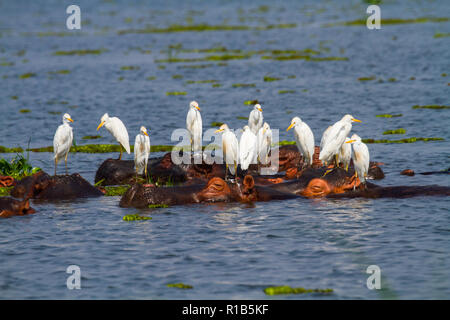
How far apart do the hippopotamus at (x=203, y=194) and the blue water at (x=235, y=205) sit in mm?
273

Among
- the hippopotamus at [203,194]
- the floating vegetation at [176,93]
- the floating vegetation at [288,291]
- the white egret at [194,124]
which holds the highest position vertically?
the floating vegetation at [176,93]

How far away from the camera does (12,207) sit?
16.4m

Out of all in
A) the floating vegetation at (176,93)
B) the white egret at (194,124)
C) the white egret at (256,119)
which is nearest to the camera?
the white egret at (194,124)

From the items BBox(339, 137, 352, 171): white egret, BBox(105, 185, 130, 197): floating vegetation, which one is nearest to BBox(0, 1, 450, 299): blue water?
BBox(105, 185, 130, 197): floating vegetation

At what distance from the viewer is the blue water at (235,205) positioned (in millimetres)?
→ 12367

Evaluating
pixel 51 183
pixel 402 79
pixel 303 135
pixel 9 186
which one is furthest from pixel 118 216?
pixel 402 79

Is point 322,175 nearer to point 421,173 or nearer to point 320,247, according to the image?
point 421,173

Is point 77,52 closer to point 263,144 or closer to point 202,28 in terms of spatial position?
point 202,28

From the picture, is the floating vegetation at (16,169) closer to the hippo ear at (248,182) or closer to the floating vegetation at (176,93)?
the hippo ear at (248,182)

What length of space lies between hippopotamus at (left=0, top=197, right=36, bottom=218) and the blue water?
0.27 m

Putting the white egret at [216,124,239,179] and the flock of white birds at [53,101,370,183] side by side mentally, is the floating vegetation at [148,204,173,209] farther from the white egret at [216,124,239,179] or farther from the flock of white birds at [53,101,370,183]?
the white egret at [216,124,239,179]

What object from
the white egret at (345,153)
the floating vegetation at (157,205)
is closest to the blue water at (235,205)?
the floating vegetation at (157,205)

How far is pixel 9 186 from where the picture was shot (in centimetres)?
1902

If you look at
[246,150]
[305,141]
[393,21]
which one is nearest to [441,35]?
[393,21]
